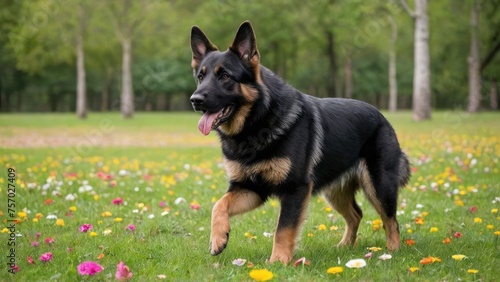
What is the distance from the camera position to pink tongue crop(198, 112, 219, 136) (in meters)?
4.59

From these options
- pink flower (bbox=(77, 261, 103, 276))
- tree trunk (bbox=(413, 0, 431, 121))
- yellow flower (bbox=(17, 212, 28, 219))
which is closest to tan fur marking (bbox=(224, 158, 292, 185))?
pink flower (bbox=(77, 261, 103, 276))

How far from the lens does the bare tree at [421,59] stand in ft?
72.1

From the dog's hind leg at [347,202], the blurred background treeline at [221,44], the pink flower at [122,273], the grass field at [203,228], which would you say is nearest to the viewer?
the pink flower at [122,273]

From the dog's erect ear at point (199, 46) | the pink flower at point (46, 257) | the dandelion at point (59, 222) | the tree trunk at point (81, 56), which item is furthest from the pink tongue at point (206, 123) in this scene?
the tree trunk at point (81, 56)

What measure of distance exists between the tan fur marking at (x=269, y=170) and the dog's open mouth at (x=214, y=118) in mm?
419

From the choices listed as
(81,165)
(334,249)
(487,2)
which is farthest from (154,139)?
(487,2)

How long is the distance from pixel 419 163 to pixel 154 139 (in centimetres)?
1190

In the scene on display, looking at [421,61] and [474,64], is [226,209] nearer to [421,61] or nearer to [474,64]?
[421,61]

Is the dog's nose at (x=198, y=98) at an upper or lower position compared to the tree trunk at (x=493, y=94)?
upper

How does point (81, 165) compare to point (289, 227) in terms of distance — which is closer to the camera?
point (289, 227)

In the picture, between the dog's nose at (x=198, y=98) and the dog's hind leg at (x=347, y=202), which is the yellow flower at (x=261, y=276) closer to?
the dog's nose at (x=198, y=98)

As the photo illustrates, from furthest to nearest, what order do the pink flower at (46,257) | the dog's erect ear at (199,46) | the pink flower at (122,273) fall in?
the dog's erect ear at (199,46)
the pink flower at (46,257)
the pink flower at (122,273)

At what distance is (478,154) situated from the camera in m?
11.0

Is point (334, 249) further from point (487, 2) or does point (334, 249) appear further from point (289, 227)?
point (487, 2)
